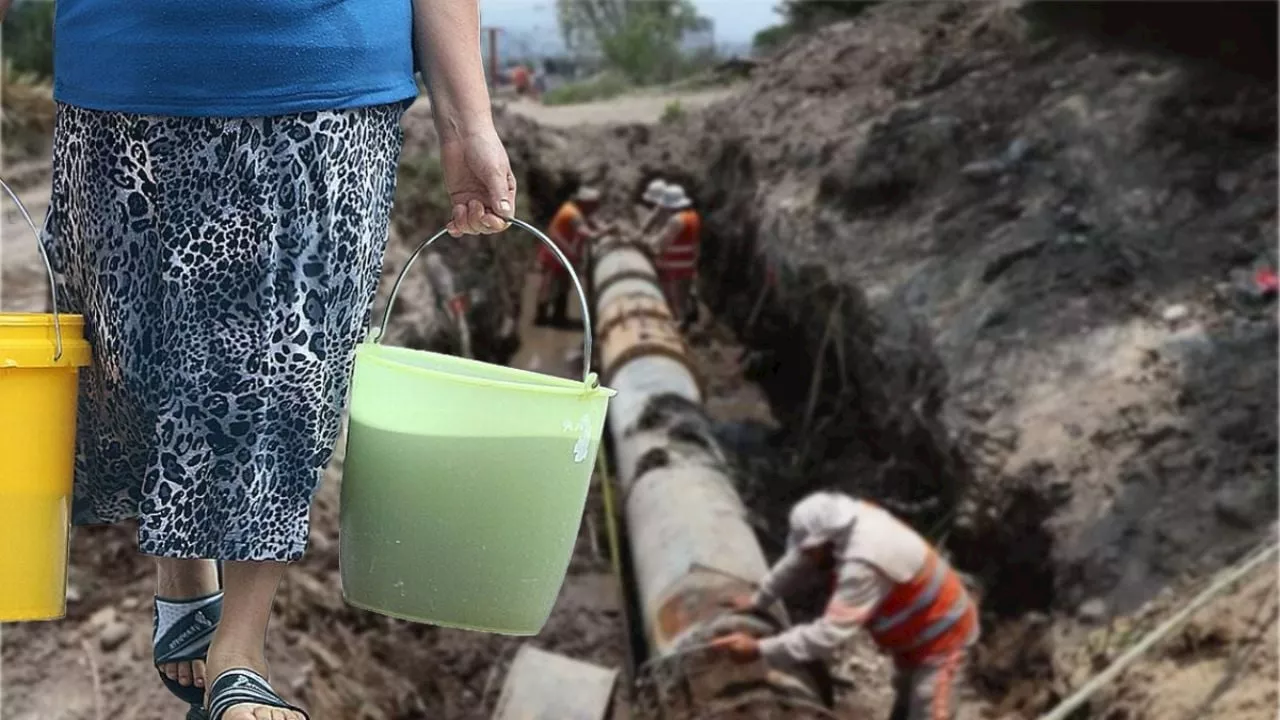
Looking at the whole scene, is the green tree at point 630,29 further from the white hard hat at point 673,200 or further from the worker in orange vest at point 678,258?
the worker in orange vest at point 678,258

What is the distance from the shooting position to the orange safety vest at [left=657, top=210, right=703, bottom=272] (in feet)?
38.3

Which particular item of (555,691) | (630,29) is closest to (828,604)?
(555,691)

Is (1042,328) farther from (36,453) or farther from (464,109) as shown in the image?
(36,453)

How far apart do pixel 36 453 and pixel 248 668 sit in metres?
0.37

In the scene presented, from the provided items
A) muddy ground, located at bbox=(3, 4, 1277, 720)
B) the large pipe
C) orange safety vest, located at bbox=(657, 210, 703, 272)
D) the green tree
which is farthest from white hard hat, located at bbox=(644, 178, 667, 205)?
the large pipe

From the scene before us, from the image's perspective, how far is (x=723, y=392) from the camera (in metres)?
10.9

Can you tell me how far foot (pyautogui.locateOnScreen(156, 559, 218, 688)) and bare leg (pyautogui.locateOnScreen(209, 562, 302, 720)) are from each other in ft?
0.50

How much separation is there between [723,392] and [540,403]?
9.25 metres

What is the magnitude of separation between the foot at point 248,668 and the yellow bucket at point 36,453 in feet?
0.71

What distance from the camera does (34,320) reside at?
5.54 feet

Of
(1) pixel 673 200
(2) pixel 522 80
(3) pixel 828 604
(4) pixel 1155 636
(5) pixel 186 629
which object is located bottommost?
(3) pixel 828 604

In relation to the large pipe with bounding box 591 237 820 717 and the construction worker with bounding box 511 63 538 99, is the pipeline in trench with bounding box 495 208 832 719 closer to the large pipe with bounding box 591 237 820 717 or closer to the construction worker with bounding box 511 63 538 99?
the large pipe with bounding box 591 237 820 717

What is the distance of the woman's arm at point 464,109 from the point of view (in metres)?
1.76

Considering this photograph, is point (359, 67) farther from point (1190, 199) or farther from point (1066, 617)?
point (1190, 199)
